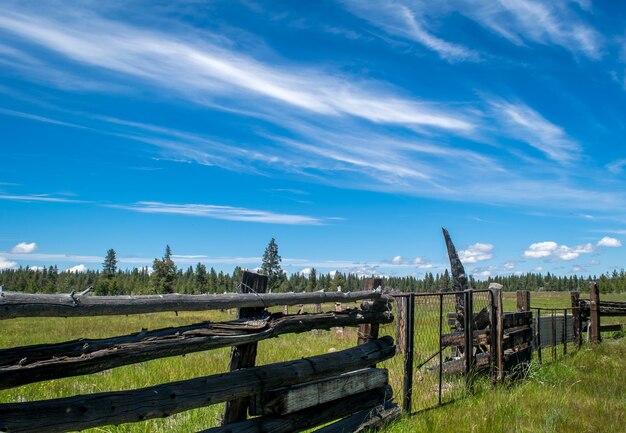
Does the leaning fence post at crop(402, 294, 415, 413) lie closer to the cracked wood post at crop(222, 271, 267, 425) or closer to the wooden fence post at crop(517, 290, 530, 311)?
the cracked wood post at crop(222, 271, 267, 425)

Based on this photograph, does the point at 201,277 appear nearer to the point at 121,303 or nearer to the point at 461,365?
the point at 461,365

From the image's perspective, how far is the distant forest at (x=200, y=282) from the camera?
266ft

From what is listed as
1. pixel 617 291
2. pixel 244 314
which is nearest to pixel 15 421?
pixel 244 314

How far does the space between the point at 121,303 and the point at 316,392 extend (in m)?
2.54

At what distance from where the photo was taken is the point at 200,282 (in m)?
87.2

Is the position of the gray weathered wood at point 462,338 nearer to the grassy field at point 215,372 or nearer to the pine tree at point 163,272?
the grassy field at point 215,372

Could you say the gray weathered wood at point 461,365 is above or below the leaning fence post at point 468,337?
below

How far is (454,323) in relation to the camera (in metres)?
11.7

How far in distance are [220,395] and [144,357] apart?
85cm

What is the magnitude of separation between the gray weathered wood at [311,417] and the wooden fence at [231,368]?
0.03ft

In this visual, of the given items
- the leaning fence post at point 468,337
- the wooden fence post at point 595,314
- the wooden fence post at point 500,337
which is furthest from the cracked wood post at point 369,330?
the wooden fence post at point 595,314

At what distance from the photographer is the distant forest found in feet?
266

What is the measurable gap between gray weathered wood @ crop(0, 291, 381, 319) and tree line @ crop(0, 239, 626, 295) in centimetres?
19

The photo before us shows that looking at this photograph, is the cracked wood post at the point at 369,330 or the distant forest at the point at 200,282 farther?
the distant forest at the point at 200,282
